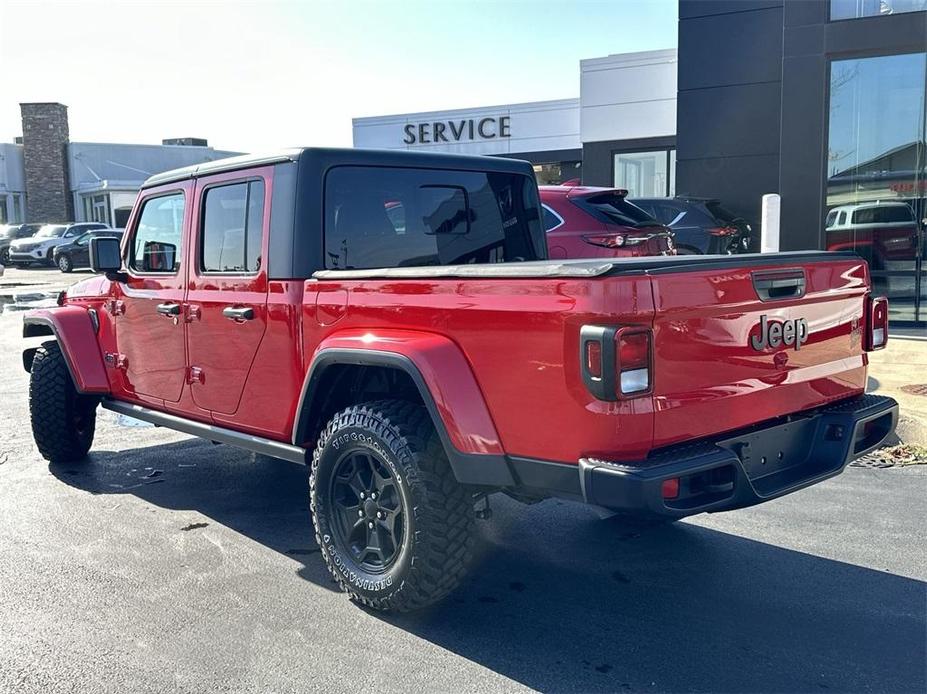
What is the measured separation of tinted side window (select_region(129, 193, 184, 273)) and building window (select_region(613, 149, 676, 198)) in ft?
50.1

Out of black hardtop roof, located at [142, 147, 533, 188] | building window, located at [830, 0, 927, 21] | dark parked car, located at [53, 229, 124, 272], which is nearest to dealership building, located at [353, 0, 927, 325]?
building window, located at [830, 0, 927, 21]

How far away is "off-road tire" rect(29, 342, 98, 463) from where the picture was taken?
19.4ft

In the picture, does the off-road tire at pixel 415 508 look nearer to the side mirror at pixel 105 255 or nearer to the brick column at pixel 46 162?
the side mirror at pixel 105 255

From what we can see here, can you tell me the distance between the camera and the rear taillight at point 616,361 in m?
2.80

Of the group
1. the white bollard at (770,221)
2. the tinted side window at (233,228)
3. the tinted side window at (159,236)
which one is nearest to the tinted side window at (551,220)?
the tinted side window at (159,236)

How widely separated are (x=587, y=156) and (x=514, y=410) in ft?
57.5

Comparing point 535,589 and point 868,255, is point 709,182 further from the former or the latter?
point 535,589

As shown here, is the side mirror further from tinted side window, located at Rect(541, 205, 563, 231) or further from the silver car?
the silver car

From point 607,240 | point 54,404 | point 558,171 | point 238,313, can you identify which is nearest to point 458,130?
point 558,171

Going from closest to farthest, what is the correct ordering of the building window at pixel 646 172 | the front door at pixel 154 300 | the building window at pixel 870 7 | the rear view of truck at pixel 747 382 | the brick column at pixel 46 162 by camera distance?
1. the rear view of truck at pixel 747 382
2. the front door at pixel 154 300
3. the building window at pixel 870 7
4. the building window at pixel 646 172
5. the brick column at pixel 46 162

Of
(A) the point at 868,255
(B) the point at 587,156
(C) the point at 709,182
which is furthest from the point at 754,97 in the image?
(B) the point at 587,156

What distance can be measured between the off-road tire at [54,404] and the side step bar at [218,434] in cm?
44

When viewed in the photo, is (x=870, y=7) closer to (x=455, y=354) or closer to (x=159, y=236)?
(x=159, y=236)

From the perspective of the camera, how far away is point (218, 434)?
4.58 m
